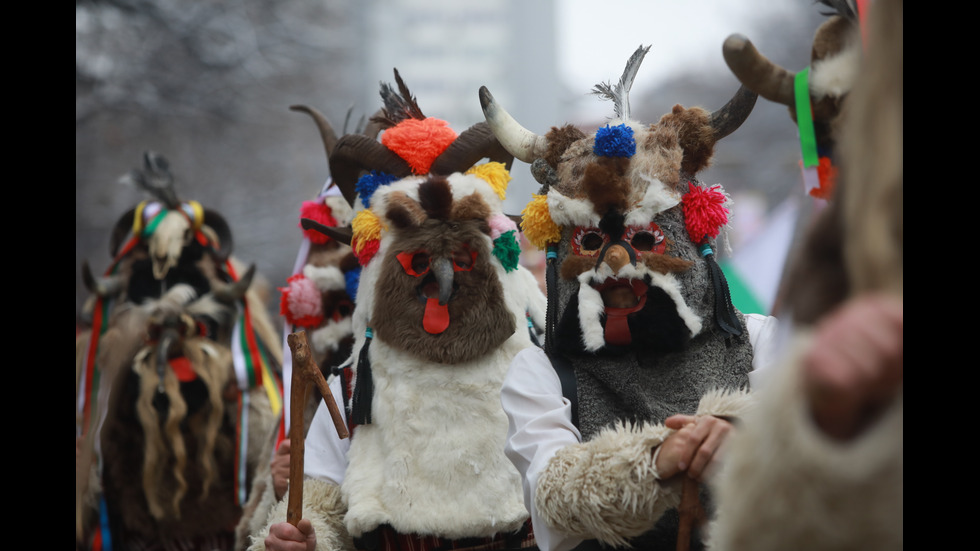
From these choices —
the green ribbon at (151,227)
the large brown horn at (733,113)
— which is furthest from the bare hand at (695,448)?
the green ribbon at (151,227)

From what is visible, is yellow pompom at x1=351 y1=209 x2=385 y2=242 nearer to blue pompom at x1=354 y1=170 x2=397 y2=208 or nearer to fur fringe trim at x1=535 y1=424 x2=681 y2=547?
blue pompom at x1=354 y1=170 x2=397 y2=208

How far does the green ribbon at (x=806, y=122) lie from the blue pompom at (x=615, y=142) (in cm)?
69

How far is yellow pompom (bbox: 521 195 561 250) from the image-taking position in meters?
2.62

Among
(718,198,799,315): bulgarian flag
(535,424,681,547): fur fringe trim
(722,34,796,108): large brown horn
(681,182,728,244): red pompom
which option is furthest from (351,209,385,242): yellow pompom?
(718,198,799,315): bulgarian flag

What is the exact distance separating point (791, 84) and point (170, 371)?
12.2ft

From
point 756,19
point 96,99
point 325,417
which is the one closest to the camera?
point 325,417

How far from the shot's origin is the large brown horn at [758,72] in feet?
5.96

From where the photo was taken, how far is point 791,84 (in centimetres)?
187

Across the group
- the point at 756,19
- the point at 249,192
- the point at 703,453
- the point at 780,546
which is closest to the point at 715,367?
the point at 703,453

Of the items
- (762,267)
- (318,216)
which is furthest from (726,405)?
(762,267)

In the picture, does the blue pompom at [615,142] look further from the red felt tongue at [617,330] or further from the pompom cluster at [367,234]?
the pompom cluster at [367,234]

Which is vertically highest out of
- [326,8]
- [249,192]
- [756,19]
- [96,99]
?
[756,19]

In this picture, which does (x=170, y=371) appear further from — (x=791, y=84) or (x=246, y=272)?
(x=791, y=84)

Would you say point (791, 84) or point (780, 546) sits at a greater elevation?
point (791, 84)
